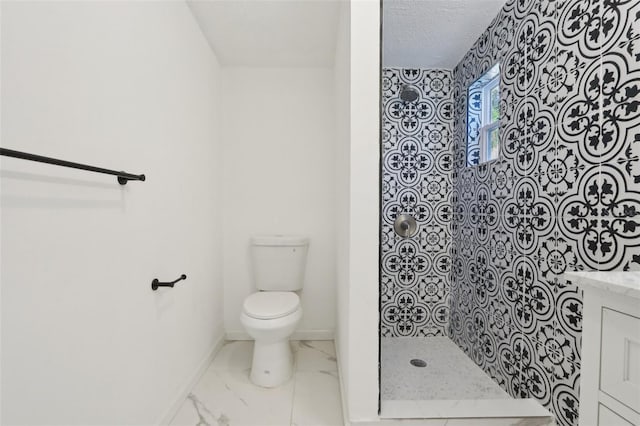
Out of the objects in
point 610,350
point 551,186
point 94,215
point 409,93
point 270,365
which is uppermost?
point 409,93

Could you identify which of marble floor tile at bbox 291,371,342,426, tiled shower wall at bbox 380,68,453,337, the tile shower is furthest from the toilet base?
tiled shower wall at bbox 380,68,453,337

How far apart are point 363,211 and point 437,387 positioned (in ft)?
3.92

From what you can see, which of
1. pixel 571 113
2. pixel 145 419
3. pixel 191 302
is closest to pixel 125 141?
pixel 191 302

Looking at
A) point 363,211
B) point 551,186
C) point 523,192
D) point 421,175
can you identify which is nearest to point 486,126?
point 421,175

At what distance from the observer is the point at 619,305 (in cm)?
53

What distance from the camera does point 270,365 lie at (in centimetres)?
178

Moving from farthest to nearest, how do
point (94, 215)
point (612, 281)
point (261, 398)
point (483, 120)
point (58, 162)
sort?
point (483, 120) < point (261, 398) < point (94, 215) < point (58, 162) < point (612, 281)

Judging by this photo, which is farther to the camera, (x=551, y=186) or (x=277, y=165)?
(x=277, y=165)

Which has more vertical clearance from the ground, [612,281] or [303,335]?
[612,281]

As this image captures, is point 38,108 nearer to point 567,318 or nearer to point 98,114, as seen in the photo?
point 98,114

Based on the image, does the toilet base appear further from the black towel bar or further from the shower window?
the shower window

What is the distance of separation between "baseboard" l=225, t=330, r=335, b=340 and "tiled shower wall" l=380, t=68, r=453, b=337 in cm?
70

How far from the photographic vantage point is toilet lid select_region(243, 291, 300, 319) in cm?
171

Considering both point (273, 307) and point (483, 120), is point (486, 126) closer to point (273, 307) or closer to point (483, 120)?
point (483, 120)
